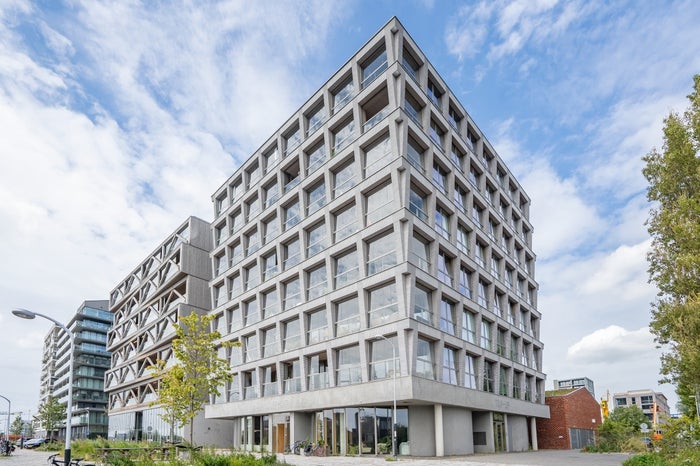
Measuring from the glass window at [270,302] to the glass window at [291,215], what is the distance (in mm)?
5461

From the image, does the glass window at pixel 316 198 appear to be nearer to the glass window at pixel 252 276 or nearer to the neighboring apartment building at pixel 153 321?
the glass window at pixel 252 276

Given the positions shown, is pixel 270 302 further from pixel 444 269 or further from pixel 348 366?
pixel 444 269

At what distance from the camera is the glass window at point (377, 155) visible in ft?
111

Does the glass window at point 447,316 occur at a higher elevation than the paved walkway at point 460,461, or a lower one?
higher

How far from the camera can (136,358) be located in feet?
216

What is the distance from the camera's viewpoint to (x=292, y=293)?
135 feet

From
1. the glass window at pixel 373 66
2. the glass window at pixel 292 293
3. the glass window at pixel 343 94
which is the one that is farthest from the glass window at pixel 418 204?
the glass window at pixel 292 293

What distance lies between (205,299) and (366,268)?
95.0 ft

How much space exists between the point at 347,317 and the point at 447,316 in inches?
262

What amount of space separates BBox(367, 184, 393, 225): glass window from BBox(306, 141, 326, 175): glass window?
7.01 metres

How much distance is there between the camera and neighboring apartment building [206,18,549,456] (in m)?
31.8

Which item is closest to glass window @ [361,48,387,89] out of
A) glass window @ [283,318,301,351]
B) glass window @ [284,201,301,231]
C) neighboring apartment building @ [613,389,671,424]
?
glass window @ [284,201,301,231]

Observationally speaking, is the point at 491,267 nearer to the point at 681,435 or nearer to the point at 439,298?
the point at 439,298

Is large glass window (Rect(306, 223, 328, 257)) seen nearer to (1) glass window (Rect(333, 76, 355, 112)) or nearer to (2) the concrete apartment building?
(1) glass window (Rect(333, 76, 355, 112))
